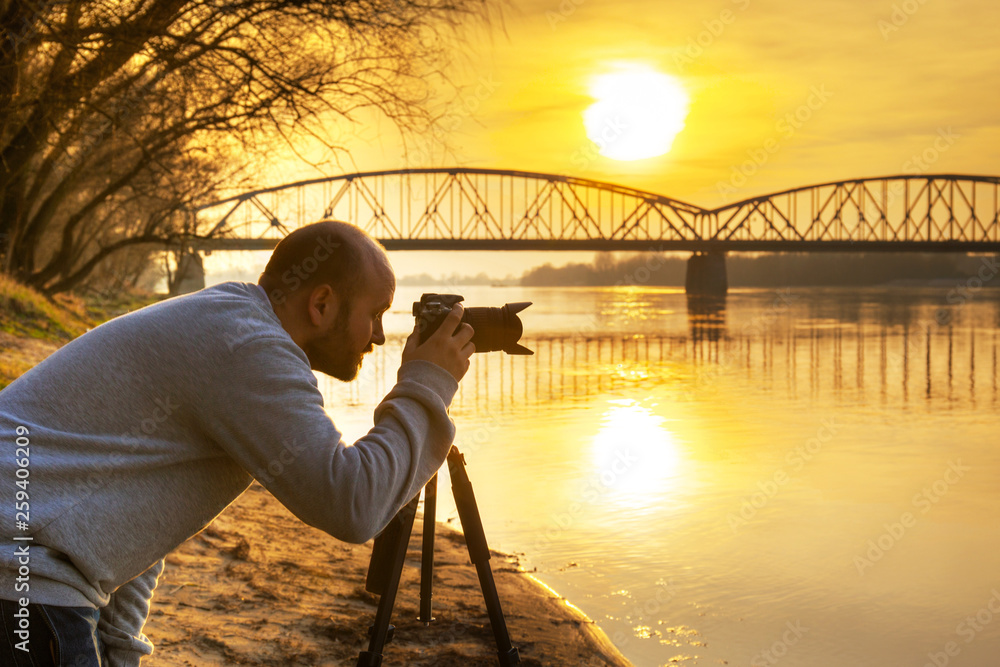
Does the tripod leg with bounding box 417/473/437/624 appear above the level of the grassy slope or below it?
below

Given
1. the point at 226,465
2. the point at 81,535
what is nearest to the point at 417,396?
the point at 226,465

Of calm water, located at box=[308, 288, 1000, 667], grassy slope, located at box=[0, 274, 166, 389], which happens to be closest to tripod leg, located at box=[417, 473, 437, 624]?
calm water, located at box=[308, 288, 1000, 667]

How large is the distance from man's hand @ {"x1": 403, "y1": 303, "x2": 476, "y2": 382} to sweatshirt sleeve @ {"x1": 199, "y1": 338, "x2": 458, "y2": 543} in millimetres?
265

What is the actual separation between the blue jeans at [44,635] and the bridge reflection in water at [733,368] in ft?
38.5

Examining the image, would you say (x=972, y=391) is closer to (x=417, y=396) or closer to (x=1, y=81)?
(x=1, y=81)

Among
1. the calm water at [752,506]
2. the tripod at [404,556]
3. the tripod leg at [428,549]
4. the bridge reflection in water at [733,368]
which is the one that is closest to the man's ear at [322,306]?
the tripod at [404,556]

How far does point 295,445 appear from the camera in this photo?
1.59 m

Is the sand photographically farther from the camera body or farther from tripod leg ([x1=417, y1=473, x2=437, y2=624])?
the camera body

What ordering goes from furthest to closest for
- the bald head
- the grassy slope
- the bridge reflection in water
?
the bridge reflection in water
the grassy slope
the bald head

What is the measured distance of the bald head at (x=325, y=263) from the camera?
5.68 feet

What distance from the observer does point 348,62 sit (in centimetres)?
731

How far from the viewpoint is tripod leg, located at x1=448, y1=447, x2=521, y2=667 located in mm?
3330

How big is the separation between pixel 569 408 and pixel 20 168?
8.07 m

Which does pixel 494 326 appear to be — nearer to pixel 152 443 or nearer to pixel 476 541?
pixel 152 443
